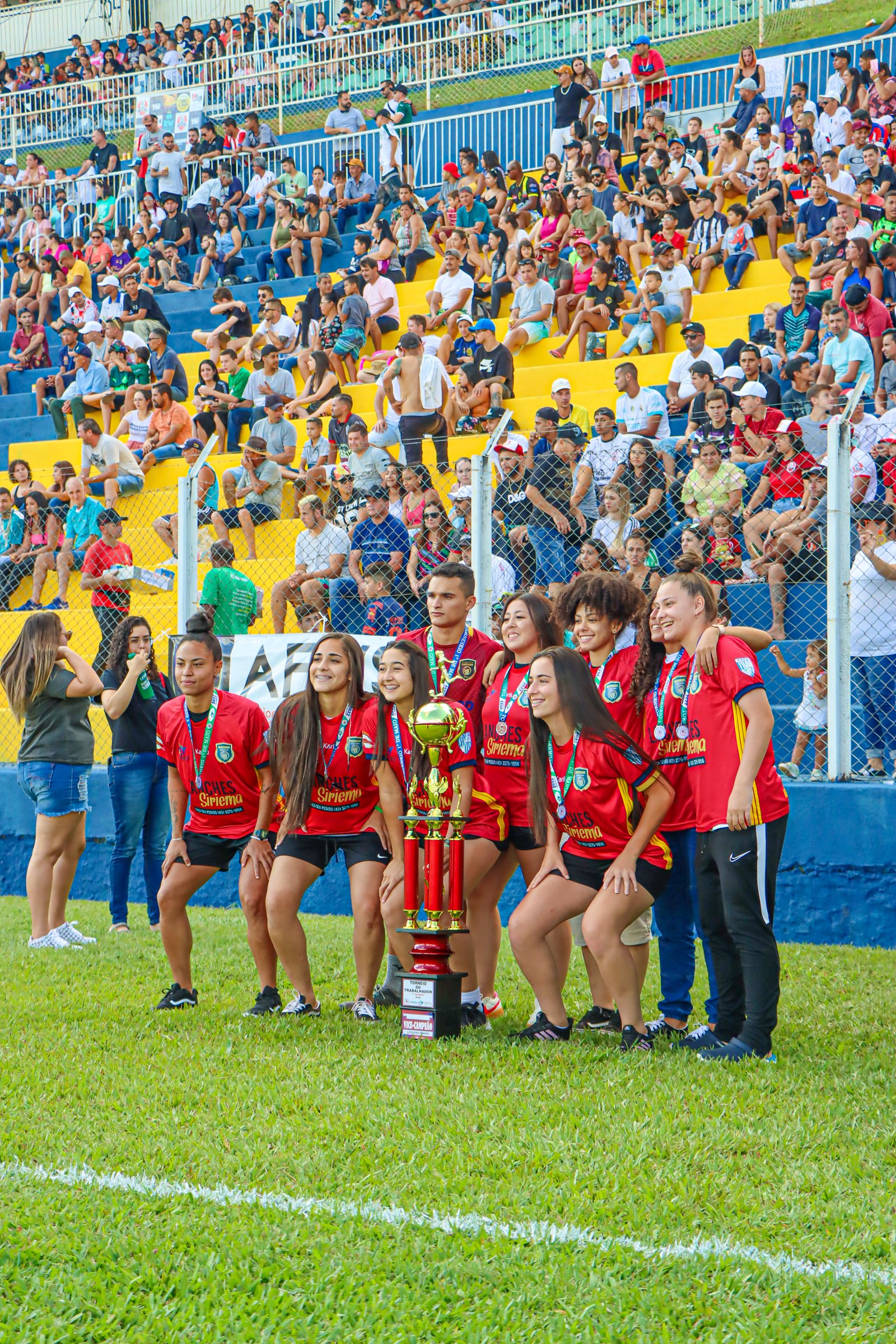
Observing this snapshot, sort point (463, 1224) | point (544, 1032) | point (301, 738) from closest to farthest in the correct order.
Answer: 1. point (463, 1224)
2. point (544, 1032)
3. point (301, 738)

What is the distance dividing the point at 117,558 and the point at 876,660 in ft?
23.2

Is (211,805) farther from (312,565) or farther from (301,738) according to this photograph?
(312,565)

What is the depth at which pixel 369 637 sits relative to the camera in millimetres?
9805

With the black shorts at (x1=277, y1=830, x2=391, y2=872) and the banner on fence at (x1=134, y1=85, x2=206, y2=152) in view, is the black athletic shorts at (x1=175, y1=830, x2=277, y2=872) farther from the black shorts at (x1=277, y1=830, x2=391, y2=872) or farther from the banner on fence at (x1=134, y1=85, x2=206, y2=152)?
the banner on fence at (x1=134, y1=85, x2=206, y2=152)

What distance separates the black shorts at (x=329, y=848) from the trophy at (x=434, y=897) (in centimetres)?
34

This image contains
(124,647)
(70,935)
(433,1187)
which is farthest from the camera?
(124,647)

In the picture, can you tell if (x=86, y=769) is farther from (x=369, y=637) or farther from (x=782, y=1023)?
(x=782, y=1023)

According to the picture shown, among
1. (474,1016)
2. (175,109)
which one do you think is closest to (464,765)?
(474,1016)

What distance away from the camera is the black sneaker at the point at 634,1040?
19.0 ft

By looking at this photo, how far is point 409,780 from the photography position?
20.9ft

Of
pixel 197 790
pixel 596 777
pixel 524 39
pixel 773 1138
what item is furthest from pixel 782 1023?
pixel 524 39

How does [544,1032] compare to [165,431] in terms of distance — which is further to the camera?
[165,431]

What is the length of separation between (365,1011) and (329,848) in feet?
2.45

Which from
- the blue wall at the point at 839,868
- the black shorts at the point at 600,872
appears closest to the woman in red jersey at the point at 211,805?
the black shorts at the point at 600,872
